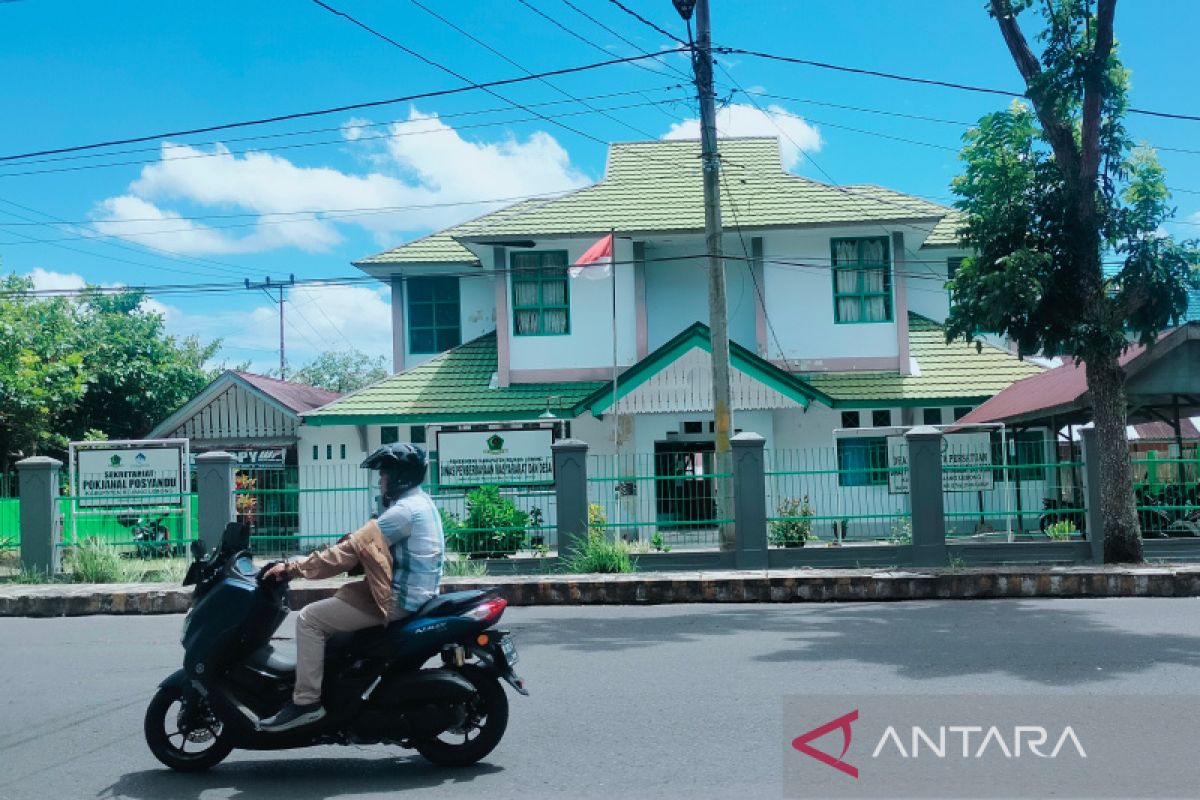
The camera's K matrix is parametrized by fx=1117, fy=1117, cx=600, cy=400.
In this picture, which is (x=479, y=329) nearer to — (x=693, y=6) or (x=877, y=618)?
(x=693, y=6)

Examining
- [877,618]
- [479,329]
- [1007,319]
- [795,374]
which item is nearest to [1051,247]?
[1007,319]

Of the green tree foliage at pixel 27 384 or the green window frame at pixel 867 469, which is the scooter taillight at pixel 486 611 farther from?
the green tree foliage at pixel 27 384

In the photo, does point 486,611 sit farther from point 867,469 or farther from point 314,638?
point 867,469

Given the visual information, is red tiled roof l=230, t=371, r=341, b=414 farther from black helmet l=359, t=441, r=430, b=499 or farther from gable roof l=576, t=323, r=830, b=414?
black helmet l=359, t=441, r=430, b=499

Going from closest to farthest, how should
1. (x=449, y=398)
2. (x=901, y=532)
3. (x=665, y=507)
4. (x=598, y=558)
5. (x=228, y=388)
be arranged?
(x=598, y=558)
(x=901, y=532)
(x=665, y=507)
(x=449, y=398)
(x=228, y=388)

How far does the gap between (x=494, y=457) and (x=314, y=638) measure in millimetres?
10459

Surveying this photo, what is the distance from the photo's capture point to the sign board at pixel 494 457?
15781 millimetres

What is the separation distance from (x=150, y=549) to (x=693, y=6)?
1053 cm

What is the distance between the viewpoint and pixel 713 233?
15.8 metres

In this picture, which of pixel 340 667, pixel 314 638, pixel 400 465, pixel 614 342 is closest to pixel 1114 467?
pixel 614 342

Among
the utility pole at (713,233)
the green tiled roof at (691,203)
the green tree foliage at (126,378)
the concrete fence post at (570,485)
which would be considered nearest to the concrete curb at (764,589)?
the concrete fence post at (570,485)

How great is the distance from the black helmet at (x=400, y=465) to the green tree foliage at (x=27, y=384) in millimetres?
15584

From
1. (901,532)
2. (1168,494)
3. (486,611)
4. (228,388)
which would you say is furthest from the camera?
(228,388)

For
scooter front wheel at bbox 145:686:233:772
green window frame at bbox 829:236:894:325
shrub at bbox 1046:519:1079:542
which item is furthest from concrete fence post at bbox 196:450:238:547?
green window frame at bbox 829:236:894:325
